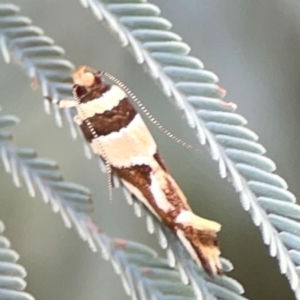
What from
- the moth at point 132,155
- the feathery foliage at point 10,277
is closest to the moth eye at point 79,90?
the moth at point 132,155

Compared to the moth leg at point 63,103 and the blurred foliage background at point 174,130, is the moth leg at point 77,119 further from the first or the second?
the blurred foliage background at point 174,130

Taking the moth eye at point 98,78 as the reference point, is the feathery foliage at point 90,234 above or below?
below

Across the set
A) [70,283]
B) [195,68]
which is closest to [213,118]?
[195,68]

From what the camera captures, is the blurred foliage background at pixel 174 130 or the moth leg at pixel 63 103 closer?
the moth leg at pixel 63 103

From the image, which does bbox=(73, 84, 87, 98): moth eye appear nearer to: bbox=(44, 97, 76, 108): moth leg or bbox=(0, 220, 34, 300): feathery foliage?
bbox=(44, 97, 76, 108): moth leg

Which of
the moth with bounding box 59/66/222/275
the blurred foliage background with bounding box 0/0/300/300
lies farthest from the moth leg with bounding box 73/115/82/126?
the blurred foliage background with bounding box 0/0/300/300

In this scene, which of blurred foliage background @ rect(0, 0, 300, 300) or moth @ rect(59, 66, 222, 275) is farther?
blurred foliage background @ rect(0, 0, 300, 300)

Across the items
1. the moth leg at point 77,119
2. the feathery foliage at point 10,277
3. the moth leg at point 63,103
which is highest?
the moth leg at point 63,103

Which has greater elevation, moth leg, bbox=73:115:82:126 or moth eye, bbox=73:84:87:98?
moth eye, bbox=73:84:87:98
